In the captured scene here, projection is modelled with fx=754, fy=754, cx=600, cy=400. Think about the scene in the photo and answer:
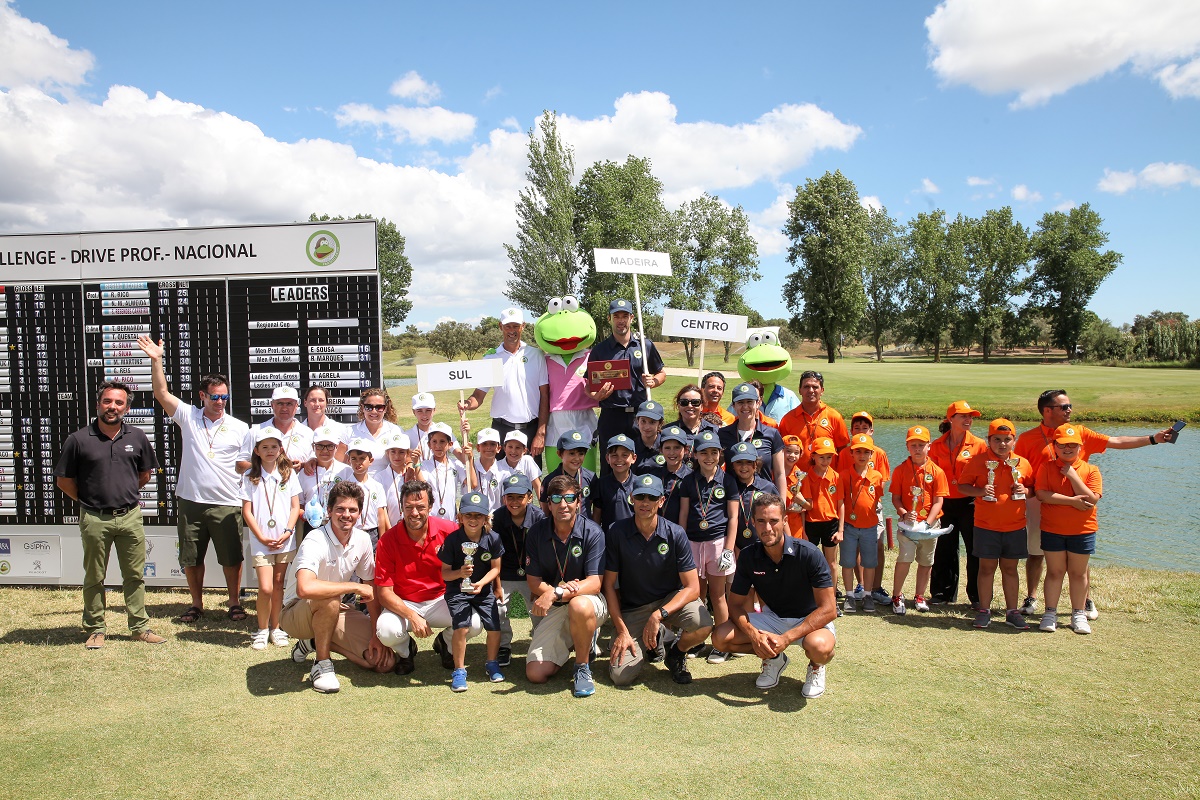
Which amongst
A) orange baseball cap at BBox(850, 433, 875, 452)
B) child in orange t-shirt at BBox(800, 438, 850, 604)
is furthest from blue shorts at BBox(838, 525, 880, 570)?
orange baseball cap at BBox(850, 433, 875, 452)

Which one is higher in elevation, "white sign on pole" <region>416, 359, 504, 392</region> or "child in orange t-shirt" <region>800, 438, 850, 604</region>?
"white sign on pole" <region>416, 359, 504, 392</region>

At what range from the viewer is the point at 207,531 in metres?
6.60

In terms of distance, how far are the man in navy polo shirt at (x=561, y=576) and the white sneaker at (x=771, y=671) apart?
113 centimetres

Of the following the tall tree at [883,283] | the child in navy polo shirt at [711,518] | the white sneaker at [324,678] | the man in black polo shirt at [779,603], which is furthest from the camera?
the tall tree at [883,283]

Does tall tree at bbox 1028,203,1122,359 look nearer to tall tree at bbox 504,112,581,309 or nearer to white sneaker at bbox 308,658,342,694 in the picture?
tall tree at bbox 504,112,581,309

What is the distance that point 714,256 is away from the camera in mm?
45062

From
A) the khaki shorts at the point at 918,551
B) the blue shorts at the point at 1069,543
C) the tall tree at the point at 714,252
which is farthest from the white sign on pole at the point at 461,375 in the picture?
the tall tree at the point at 714,252

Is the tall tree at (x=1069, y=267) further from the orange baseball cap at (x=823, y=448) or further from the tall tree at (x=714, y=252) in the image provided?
the orange baseball cap at (x=823, y=448)

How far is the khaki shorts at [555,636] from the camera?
5199 mm

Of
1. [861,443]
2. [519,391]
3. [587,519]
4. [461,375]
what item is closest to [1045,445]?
[861,443]

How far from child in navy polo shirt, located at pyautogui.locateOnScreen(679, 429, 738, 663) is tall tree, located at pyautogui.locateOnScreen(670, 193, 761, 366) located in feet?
129

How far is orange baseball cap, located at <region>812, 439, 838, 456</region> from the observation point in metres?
6.41

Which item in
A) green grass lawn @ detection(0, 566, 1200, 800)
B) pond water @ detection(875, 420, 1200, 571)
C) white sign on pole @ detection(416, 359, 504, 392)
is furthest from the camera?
pond water @ detection(875, 420, 1200, 571)

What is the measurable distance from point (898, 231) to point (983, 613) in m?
65.5
